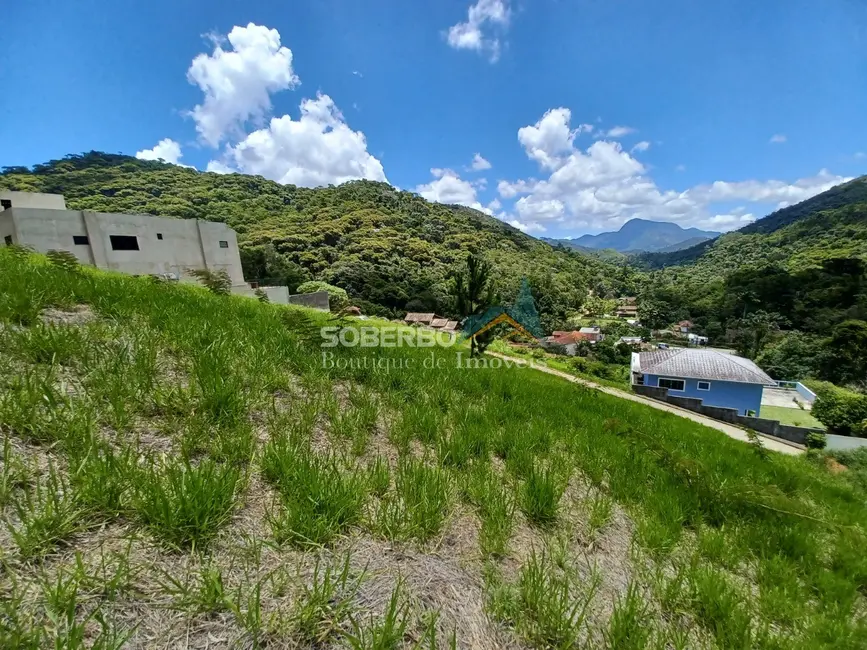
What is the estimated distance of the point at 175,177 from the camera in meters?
77.8

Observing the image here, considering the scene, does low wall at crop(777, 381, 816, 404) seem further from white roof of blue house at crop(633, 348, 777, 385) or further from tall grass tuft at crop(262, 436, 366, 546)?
tall grass tuft at crop(262, 436, 366, 546)

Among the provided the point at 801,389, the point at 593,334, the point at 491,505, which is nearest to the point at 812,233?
the point at 593,334

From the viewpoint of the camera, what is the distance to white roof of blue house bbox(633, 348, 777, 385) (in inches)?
798

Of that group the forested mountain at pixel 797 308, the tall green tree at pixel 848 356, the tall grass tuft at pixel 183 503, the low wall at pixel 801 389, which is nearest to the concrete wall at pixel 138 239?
the tall grass tuft at pixel 183 503

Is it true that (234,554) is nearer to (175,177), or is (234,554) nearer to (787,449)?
(787,449)

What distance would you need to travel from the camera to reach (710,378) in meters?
20.5

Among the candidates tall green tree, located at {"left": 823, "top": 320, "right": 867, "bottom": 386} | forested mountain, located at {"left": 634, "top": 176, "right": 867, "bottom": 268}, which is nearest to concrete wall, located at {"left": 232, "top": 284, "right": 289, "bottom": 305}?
tall green tree, located at {"left": 823, "top": 320, "right": 867, "bottom": 386}

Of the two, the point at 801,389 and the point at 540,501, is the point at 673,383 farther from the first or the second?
the point at 540,501

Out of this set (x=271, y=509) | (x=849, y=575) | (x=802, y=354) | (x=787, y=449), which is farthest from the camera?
(x=802, y=354)

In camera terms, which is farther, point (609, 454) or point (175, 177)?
point (175, 177)

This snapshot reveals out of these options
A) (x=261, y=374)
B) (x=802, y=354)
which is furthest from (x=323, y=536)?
(x=802, y=354)

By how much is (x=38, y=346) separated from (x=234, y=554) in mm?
2622

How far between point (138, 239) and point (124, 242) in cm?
67

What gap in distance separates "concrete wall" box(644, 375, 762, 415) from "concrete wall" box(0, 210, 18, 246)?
36652mm
